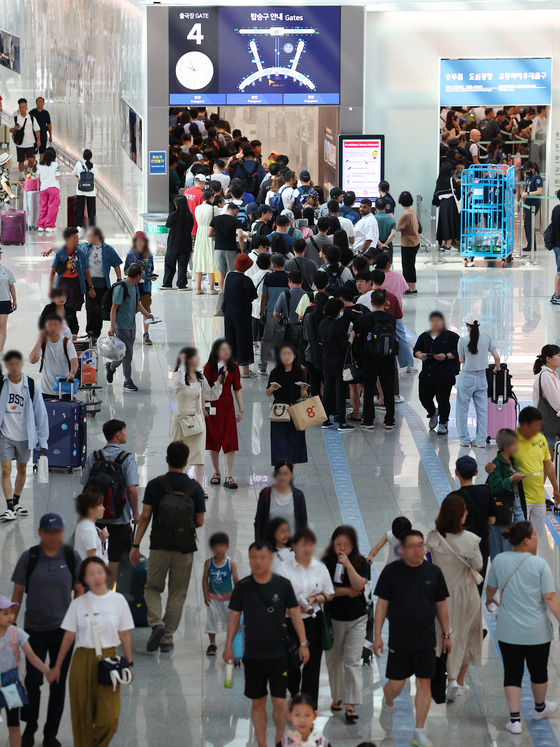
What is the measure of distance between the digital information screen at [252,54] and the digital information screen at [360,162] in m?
1.10

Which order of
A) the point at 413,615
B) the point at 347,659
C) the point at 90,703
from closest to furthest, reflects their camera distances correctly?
the point at 90,703 → the point at 413,615 → the point at 347,659

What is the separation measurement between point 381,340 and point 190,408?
2.69 metres

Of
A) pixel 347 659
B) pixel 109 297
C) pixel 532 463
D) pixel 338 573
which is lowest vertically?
pixel 347 659

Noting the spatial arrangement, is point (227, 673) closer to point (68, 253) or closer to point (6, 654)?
point (6, 654)

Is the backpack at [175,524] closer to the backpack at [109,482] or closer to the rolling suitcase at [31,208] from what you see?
the backpack at [109,482]

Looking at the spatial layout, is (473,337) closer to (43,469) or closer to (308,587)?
(43,469)

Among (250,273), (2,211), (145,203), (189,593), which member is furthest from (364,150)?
(189,593)

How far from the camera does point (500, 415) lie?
11.8m

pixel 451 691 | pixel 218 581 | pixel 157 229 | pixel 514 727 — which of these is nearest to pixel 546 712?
pixel 514 727

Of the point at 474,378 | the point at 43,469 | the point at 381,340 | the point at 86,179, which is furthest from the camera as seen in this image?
the point at 86,179

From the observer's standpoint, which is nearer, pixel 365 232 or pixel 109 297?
pixel 109 297

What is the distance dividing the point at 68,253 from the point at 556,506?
635 centimetres

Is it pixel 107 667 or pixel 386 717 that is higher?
pixel 107 667

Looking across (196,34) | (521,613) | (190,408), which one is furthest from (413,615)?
(196,34)
